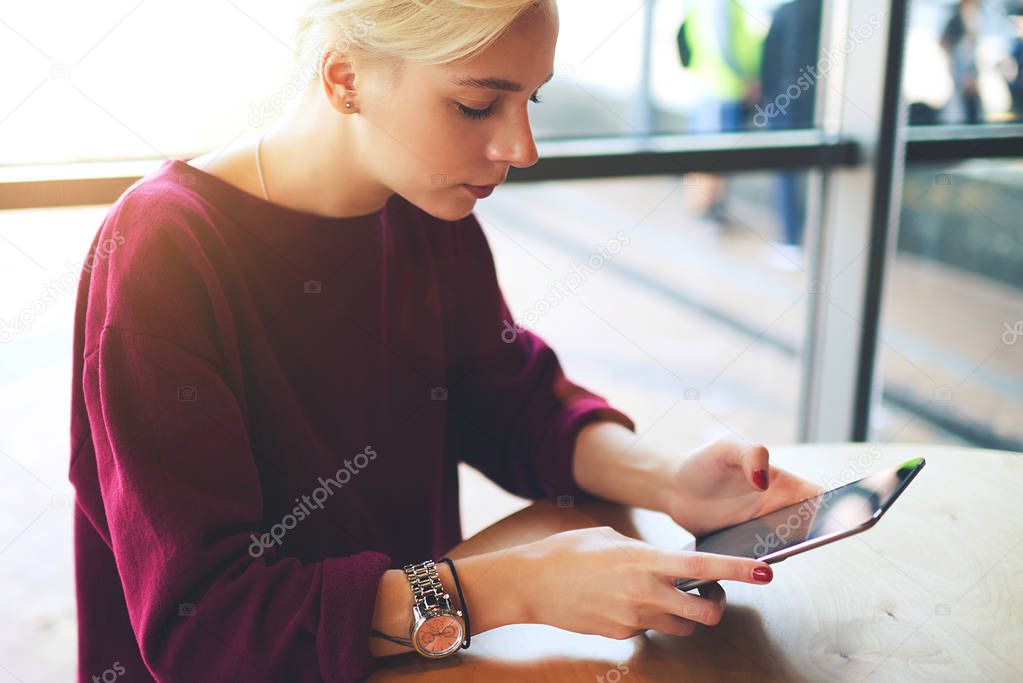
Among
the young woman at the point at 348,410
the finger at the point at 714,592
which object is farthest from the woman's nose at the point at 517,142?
the finger at the point at 714,592

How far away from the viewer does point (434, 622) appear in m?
0.85

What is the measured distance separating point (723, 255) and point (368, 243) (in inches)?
129

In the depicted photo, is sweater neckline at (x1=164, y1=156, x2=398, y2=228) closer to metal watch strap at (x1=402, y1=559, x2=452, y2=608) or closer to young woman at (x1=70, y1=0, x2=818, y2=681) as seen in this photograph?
young woman at (x1=70, y1=0, x2=818, y2=681)

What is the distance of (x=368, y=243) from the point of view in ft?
3.90

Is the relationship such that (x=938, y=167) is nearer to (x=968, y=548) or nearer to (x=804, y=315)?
(x=804, y=315)

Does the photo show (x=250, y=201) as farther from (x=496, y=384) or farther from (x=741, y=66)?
(x=741, y=66)

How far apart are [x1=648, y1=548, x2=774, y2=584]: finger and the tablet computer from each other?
0.03ft

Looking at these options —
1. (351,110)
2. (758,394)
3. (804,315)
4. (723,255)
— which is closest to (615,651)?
(351,110)

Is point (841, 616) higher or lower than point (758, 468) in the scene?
lower

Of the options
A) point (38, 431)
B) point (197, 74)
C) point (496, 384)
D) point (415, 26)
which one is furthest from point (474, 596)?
point (38, 431)

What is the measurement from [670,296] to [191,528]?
332cm

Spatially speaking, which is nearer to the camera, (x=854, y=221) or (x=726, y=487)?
(x=726, y=487)

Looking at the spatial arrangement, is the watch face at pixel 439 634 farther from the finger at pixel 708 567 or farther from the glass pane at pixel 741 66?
the glass pane at pixel 741 66

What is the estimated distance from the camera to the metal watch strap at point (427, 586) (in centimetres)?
86
